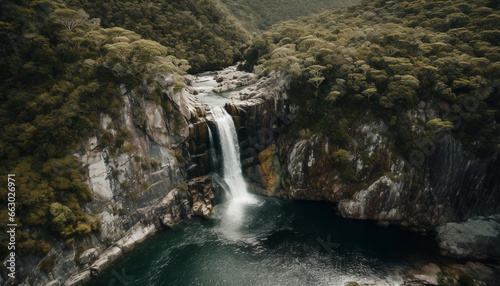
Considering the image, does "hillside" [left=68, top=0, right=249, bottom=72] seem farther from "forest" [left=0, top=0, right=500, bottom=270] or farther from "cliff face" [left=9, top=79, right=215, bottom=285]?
"cliff face" [left=9, top=79, right=215, bottom=285]

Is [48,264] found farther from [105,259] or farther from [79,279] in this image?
[105,259]

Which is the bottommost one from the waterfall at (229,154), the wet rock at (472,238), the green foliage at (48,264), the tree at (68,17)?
the wet rock at (472,238)

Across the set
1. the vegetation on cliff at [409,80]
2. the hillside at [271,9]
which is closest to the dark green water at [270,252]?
the vegetation on cliff at [409,80]

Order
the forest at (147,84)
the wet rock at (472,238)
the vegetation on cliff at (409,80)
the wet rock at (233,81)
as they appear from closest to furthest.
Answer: the forest at (147,84) → the wet rock at (472,238) → the vegetation on cliff at (409,80) → the wet rock at (233,81)

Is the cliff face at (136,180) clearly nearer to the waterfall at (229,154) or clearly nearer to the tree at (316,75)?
the waterfall at (229,154)

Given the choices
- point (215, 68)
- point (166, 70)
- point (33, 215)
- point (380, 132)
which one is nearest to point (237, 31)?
point (215, 68)

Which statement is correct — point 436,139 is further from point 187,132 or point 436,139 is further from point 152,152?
point 152,152
